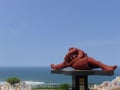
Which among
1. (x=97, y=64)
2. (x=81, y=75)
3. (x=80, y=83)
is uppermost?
(x=97, y=64)

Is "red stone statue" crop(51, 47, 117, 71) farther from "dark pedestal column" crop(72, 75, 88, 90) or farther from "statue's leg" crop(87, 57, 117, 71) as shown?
"dark pedestal column" crop(72, 75, 88, 90)

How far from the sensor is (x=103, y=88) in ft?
80.5

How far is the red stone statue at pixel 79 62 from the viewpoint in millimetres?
14180

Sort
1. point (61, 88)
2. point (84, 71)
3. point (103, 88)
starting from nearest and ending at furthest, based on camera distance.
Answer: point (84, 71)
point (103, 88)
point (61, 88)

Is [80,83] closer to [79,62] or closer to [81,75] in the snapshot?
[81,75]

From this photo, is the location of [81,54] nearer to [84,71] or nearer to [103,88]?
[84,71]

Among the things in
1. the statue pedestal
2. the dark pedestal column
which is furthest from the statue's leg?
the dark pedestal column

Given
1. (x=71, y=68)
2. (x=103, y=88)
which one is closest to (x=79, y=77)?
(x=71, y=68)

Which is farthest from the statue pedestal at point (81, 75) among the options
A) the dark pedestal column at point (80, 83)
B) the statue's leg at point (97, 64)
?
the statue's leg at point (97, 64)

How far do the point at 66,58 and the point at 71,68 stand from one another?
1.41ft

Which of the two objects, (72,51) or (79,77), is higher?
(72,51)

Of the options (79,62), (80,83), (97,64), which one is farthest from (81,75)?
(97,64)

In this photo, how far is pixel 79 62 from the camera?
14180mm

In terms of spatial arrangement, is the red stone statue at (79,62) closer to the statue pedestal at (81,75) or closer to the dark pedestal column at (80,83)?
the statue pedestal at (81,75)
